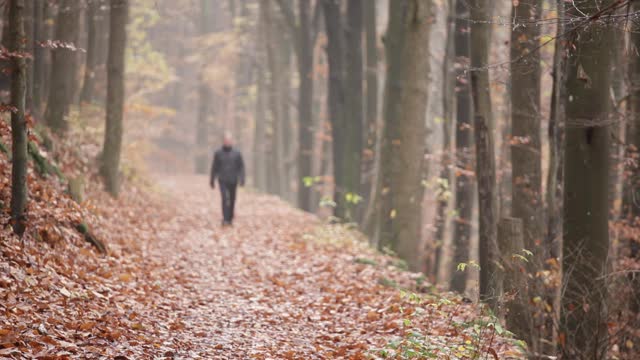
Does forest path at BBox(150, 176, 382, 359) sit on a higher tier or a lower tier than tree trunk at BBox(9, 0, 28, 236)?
lower

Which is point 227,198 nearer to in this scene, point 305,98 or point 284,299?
point 305,98

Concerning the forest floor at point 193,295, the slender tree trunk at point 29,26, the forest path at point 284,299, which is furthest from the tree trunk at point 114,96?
the slender tree trunk at point 29,26

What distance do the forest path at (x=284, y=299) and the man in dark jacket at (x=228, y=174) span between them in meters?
0.54

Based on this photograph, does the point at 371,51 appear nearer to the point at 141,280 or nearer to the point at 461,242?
the point at 461,242

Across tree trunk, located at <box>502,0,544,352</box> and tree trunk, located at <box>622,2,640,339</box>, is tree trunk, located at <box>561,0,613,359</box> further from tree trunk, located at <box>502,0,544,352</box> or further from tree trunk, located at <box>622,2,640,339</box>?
tree trunk, located at <box>502,0,544,352</box>

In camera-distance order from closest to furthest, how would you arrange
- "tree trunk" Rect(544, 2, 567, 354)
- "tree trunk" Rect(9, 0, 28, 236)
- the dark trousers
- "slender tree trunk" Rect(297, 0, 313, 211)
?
"tree trunk" Rect(9, 0, 28, 236) < "tree trunk" Rect(544, 2, 567, 354) < the dark trousers < "slender tree trunk" Rect(297, 0, 313, 211)

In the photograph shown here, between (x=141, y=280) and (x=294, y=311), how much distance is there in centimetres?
222

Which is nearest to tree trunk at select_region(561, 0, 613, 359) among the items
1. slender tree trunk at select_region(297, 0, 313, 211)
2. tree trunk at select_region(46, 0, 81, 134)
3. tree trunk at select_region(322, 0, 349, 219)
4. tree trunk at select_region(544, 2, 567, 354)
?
tree trunk at select_region(544, 2, 567, 354)

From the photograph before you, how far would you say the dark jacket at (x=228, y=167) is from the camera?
684 inches

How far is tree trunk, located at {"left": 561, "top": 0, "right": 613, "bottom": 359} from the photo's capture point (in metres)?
8.30

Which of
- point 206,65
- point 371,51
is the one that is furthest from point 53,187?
point 206,65

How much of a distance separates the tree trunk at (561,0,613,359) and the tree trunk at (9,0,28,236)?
631cm

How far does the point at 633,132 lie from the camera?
11.0 m

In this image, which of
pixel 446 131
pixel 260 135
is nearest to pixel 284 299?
pixel 446 131
